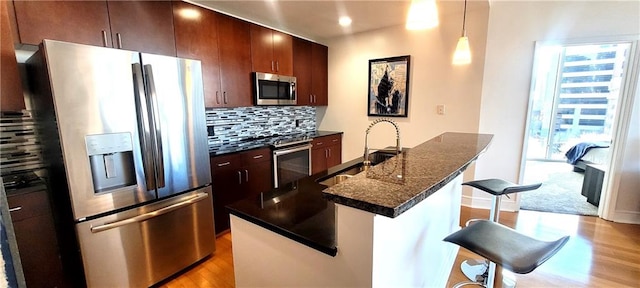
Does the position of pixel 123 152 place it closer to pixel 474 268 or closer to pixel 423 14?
pixel 423 14

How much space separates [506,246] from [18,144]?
10.1ft

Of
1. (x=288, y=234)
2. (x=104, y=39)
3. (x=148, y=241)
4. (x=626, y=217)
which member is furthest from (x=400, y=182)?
(x=626, y=217)

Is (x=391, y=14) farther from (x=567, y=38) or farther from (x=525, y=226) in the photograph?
(x=525, y=226)

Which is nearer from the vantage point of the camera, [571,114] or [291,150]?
[291,150]

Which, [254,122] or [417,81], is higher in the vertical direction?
[417,81]

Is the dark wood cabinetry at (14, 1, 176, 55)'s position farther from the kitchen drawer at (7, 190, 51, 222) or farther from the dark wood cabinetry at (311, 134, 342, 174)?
the dark wood cabinetry at (311, 134, 342, 174)

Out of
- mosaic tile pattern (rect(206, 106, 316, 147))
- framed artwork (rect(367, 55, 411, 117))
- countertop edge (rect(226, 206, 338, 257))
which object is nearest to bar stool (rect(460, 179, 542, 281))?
countertop edge (rect(226, 206, 338, 257))

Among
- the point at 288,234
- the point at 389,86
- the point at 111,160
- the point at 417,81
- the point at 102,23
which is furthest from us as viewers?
the point at 389,86

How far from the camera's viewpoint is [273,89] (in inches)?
130

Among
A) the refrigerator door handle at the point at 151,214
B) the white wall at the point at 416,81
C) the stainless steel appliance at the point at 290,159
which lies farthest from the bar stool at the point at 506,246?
the white wall at the point at 416,81

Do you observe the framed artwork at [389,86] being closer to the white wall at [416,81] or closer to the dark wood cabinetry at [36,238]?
the white wall at [416,81]

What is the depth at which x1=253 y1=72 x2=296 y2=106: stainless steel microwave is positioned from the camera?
3.07 metres

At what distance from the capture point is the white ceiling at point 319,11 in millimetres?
2652

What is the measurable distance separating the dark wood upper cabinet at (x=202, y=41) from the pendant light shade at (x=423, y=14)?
2.00m
